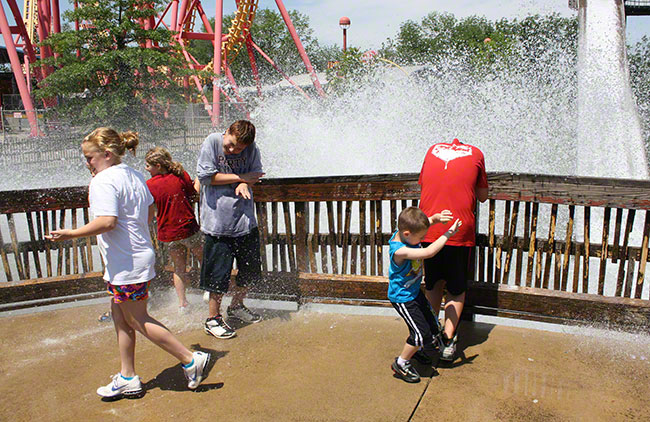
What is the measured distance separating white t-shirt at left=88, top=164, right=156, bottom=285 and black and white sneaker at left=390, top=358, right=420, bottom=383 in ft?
4.90

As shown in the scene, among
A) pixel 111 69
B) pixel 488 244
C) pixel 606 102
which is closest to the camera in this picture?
pixel 488 244

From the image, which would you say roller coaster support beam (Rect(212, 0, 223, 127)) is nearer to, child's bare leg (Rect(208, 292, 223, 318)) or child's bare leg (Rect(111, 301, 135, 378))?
child's bare leg (Rect(208, 292, 223, 318))

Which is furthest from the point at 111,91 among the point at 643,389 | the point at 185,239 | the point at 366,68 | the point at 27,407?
the point at 643,389

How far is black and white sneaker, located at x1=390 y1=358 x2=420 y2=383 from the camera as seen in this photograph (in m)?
3.11

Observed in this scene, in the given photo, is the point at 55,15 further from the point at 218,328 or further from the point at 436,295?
the point at 436,295

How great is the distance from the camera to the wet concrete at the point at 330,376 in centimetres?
285

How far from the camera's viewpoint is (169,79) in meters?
19.2

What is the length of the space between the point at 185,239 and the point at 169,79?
16.3 meters

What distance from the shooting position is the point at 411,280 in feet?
10.2

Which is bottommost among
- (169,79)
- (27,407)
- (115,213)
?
(27,407)

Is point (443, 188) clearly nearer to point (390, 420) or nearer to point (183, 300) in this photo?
point (390, 420)

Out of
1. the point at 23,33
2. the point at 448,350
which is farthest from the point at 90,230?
the point at 23,33

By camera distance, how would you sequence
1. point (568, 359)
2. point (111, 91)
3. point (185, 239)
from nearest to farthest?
1. point (568, 359)
2. point (185, 239)
3. point (111, 91)

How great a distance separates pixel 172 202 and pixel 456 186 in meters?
2.15
